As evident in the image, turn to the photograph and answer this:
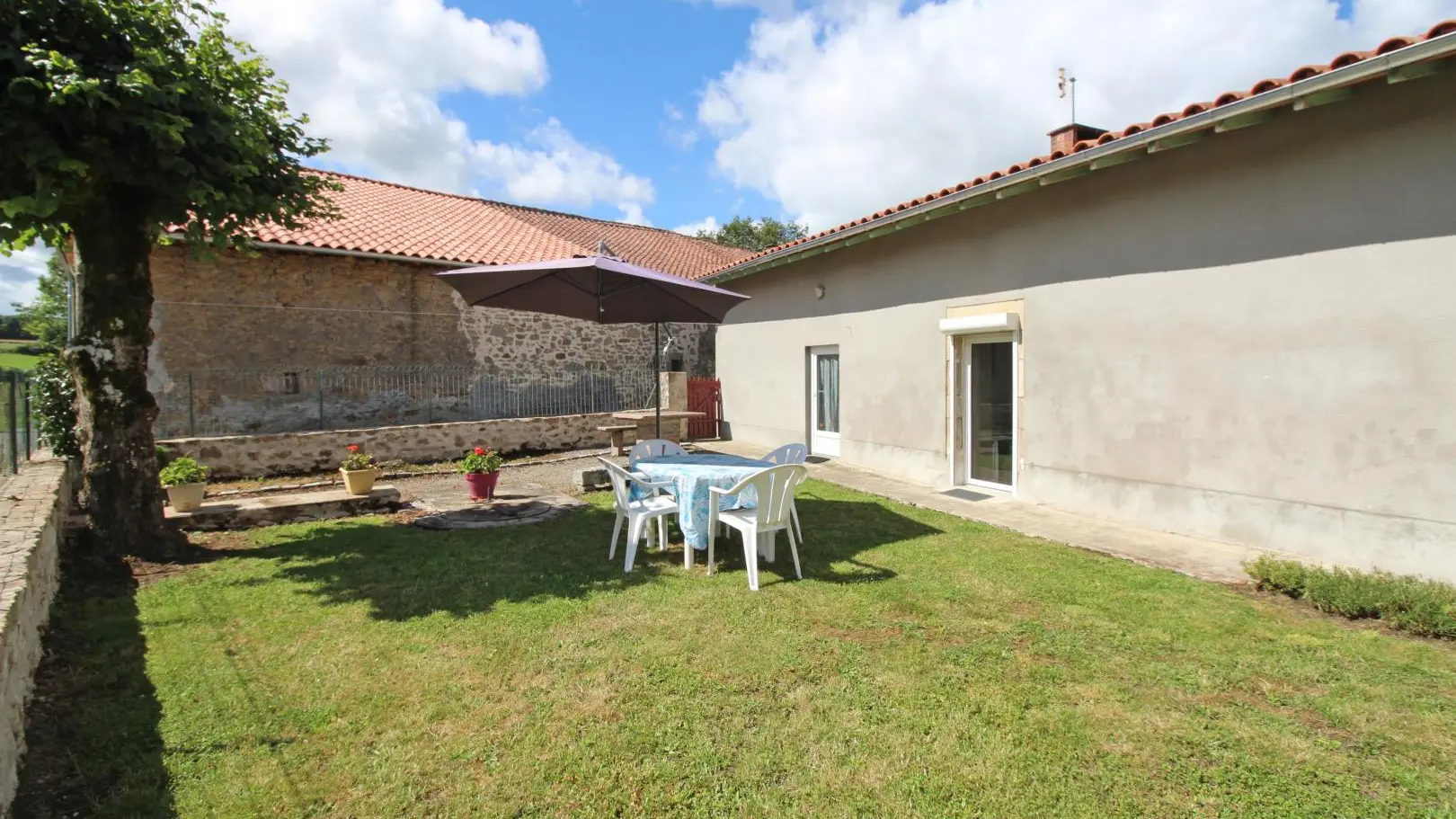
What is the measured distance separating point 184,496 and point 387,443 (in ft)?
12.2

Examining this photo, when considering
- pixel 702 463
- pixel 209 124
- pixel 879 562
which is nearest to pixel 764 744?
pixel 879 562

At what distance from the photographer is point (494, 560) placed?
5.68m

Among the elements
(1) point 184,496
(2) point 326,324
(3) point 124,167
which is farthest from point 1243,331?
(2) point 326,324

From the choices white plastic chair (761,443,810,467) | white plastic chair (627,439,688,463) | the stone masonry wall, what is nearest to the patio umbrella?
white plastic chair (627,439,688,463)

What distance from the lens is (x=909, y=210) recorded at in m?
8.34

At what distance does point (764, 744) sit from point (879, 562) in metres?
2.88

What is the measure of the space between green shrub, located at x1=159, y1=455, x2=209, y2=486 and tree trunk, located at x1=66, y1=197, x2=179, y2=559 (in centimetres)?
129

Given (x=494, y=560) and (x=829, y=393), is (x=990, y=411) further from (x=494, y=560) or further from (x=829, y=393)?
(x=494, y=560)

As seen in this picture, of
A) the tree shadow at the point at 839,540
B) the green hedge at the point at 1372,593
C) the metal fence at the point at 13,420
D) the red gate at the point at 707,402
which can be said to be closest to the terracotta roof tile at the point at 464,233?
the metal fence at the point at 13,420

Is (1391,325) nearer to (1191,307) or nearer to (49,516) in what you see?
(1191,307)

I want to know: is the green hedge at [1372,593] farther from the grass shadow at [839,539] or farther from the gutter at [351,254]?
the gutter at [351,254]

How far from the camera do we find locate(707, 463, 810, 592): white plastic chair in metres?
4.95

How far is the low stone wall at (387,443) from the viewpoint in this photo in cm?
931

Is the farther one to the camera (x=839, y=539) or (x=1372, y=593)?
(x=839, y=539)
